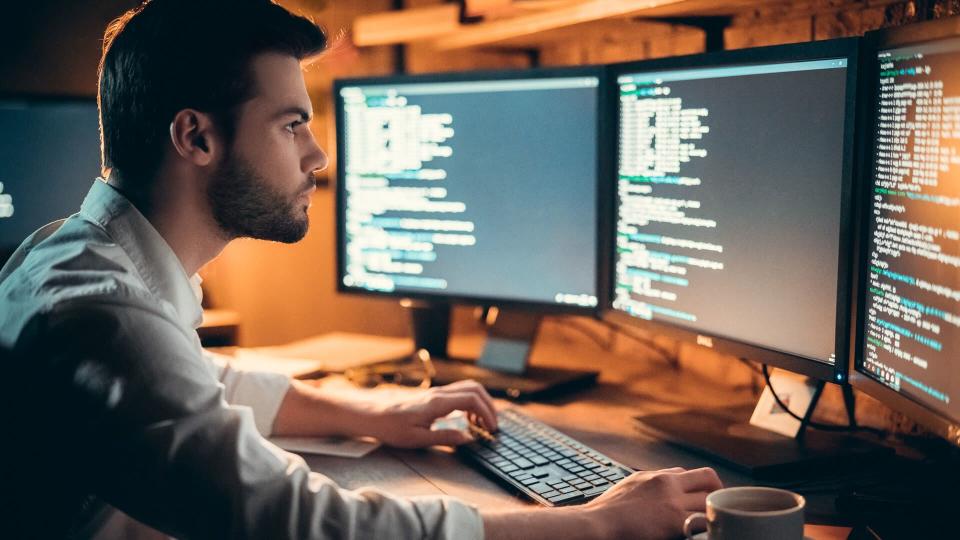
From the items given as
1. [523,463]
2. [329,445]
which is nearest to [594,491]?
[523,463]

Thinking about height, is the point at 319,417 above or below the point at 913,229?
below

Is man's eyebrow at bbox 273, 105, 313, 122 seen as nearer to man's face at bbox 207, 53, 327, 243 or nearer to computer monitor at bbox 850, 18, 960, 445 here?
man's face at bbox 207, 53, 327, 243

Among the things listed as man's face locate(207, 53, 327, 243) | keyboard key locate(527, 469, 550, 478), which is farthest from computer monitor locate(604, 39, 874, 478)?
man's face locate(207, 53, 327, 243)

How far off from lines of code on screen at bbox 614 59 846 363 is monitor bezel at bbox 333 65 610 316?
0.04 metres

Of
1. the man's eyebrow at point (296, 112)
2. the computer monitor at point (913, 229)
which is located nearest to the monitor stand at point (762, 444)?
the computer monitor at point (913, 229)

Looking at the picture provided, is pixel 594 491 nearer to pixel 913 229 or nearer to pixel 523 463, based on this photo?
pixel 523 463

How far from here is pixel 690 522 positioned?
2.97ft

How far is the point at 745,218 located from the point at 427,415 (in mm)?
494

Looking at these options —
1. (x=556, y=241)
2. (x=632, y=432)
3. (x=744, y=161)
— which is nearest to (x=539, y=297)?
(x=556, y=241)

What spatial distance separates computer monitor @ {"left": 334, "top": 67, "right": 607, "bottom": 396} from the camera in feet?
5.11

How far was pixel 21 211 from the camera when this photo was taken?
77.8 inches

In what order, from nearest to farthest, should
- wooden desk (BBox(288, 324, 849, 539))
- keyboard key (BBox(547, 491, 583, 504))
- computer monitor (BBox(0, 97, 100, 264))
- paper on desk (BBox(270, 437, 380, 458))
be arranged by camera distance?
keyboard key (BBox(547, 491, 583, 504)) < wooden desk (BBox(288, 324, 849, 539)) < paper on desk (BBox(270, 437, 380, 458)) < computer monitor (BBox(0, 97, 100, 264))

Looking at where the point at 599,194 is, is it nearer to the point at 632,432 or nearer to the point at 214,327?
the point at 632,432

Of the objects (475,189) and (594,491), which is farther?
(475,189)
